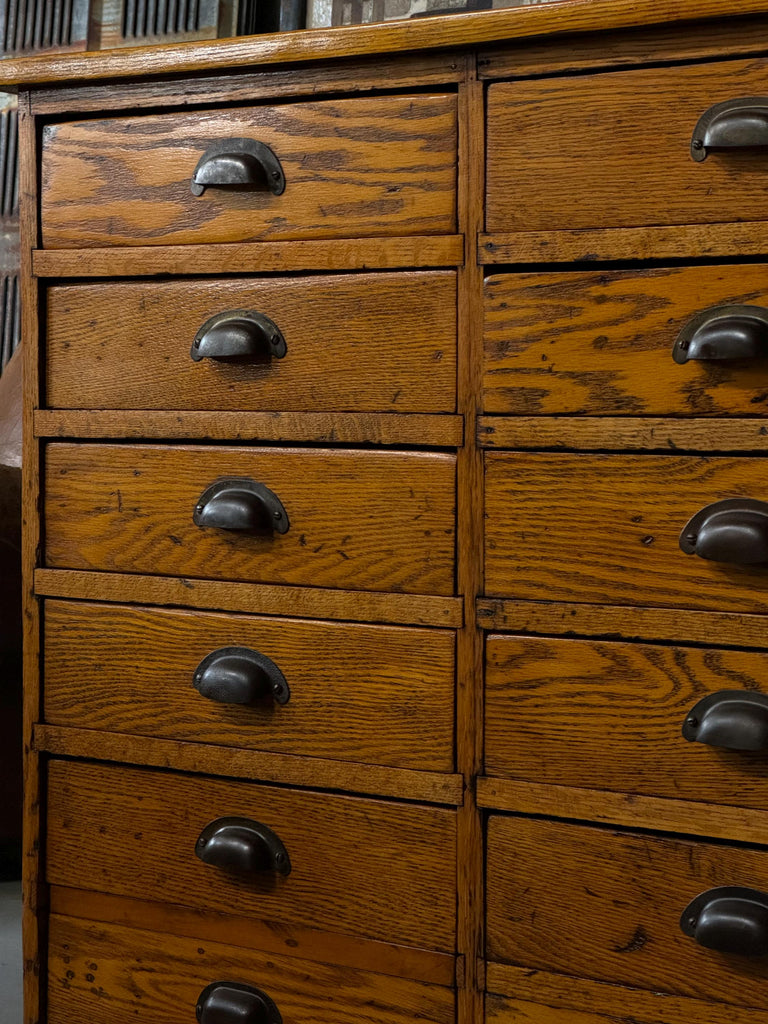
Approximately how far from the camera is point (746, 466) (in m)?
1.04

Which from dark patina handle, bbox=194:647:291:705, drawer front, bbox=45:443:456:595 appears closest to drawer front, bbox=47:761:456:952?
dark patina handle, bbox=194:647:291:705

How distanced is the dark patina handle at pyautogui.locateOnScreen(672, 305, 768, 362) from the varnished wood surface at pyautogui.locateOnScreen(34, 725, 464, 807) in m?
0.53

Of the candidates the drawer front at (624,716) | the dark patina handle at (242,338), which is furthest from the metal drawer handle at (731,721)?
the dark patina handle at (242,338)

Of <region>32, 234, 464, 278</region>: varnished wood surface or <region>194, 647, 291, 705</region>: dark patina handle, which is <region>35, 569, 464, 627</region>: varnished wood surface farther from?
<region>32, 234, 464, 278</region>: varnished wood surface

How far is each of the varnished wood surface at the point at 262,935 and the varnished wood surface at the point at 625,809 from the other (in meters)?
0.20

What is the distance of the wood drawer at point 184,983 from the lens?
3.92 ft

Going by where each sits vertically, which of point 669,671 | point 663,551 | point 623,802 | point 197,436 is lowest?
point 623,802

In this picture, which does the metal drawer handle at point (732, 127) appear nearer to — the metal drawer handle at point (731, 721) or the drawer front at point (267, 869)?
the metal drawer handle at point (731, 721)

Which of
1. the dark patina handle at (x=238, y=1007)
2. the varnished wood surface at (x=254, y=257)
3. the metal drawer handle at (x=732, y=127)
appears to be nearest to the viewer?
the metal drawer handle at (x=732, y=127)

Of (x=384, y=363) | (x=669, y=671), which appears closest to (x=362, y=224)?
(x=384, y=363)

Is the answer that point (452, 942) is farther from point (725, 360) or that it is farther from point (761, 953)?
point (725, 360)

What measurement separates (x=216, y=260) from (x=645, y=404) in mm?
524

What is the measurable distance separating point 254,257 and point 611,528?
20.2 inches

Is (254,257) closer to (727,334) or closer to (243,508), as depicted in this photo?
(243,508)
